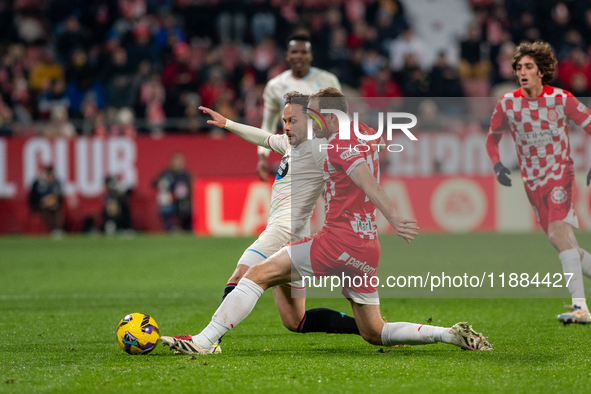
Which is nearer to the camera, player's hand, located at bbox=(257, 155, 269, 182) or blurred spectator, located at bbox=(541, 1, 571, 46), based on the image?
player's hand, located at bbox=(257, 155, 269, 182)

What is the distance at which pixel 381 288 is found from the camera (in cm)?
913

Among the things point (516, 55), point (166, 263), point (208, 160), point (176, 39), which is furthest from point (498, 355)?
point (176, 39)

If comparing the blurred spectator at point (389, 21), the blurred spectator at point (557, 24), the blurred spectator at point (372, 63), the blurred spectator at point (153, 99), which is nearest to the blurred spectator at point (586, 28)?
the blurred spectator at point (557, 24)

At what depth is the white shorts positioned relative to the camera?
5594 mm

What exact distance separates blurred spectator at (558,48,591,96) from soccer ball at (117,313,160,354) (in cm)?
1303

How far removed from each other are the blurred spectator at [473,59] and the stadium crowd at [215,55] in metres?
0.03

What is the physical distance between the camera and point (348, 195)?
16.0ft

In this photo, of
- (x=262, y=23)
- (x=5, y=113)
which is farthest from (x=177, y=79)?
(x=5, y=113)

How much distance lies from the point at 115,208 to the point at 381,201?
11505 millimetres

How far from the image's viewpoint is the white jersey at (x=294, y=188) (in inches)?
220

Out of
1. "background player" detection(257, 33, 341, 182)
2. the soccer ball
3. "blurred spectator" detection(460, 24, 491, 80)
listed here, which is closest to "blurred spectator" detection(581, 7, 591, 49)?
"blurred spectator" detection(460, 24, 491, 80)

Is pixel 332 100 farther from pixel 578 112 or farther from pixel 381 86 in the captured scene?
pixel 381 86

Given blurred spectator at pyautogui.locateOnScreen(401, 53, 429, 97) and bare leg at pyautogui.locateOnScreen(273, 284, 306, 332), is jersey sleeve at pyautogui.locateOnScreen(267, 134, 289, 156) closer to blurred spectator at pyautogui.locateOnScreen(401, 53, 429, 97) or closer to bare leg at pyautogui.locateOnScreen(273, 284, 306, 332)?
bare leg at pyautogui.locateOnScreen(273, 284, 306, 332)

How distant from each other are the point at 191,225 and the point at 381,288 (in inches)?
277
